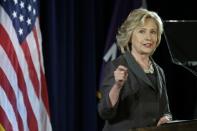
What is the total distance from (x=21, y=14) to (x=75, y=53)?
2.04 feet

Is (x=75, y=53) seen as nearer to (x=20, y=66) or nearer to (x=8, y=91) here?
(x=20, y=66)

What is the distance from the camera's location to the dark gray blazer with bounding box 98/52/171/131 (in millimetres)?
1853

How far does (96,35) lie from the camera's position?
3.48m

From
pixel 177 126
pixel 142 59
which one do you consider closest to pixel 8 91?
pixel 142 59

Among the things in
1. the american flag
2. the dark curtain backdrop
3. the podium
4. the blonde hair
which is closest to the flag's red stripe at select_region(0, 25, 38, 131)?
the american flag

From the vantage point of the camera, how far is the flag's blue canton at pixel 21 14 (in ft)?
9.09

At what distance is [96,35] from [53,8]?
1.63 ft

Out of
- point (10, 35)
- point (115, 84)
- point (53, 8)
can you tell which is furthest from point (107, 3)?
point (115, 84)

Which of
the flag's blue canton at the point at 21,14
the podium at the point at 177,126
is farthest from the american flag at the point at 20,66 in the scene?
the podium at the point at 177,126

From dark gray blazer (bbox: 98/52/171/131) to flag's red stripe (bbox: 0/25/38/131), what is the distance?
1018mm

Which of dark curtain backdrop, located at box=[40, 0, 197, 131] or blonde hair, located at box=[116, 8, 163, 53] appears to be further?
dark curtain backdrop, located at box=[40, 0, 197, 131]

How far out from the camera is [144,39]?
196 cm

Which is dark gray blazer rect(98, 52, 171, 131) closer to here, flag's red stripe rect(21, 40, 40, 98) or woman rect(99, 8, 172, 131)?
woman rect(99, 8, 172, 131)

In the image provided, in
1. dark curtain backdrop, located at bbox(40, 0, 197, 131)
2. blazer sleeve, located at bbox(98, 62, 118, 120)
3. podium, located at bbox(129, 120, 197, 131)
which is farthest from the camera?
dark curtain backdrop, located at bbox(40, 0, 197, 131)
